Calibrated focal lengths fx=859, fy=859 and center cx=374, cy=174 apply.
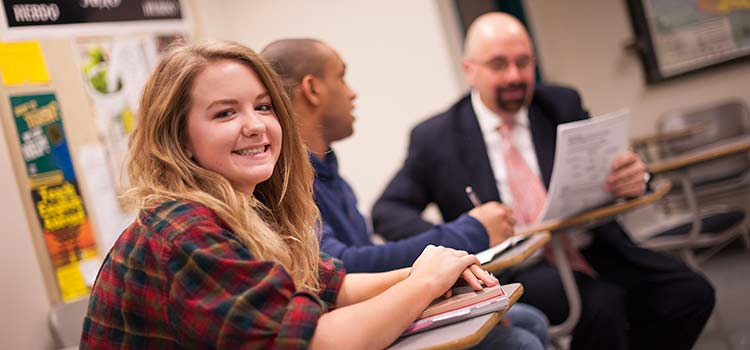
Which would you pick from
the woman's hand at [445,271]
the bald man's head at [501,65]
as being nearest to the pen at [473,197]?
the bald man's head at [501,65]

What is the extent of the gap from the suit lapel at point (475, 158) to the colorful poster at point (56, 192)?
1318 mm

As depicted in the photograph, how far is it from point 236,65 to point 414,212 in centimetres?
158

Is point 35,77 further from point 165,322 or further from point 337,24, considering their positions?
point 337,24

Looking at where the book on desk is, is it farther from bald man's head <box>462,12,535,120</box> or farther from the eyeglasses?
the eyeglasses

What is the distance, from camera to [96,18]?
10.1 ft

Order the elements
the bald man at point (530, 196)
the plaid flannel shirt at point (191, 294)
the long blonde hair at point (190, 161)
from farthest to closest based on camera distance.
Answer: the bald man at point (530, 196) < the long blonde hair at point (190, 161) < the plaid flannel shirt at point (191, 294)

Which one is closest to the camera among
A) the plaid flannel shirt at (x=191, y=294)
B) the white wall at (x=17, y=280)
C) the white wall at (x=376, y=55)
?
the plaid flannel shirt at (x=191, y=294)

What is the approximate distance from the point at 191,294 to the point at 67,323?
163 centimetres

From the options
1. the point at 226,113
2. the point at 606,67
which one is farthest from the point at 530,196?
the point at 606,67

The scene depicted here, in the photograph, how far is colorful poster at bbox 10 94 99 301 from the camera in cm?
267

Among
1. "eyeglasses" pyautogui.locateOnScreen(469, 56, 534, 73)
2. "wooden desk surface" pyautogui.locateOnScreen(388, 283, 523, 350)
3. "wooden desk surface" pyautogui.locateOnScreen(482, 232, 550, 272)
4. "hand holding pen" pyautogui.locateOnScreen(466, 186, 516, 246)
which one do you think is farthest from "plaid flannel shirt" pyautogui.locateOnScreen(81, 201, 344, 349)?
"eyeglasses" pyautogui.locateOnScreen(469, 56, 534, 73)

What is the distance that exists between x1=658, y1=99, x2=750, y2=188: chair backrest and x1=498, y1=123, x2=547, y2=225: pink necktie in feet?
9.38

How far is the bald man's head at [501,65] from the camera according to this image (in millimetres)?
3176

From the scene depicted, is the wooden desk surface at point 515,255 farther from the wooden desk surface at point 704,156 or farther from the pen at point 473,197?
the wooden desk surface at point 704,156
